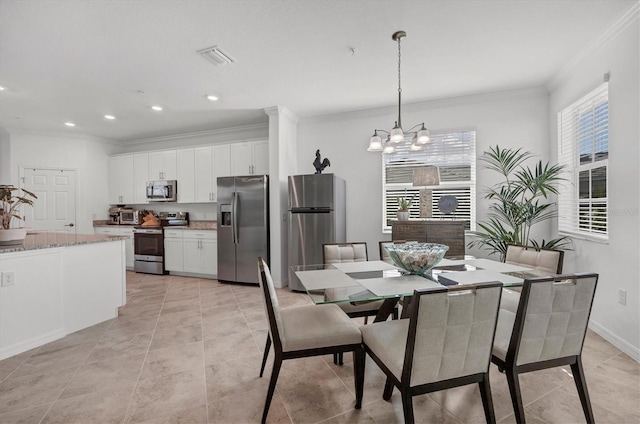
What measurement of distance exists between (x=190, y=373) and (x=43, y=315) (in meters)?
1.62

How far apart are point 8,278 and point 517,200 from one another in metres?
5.36

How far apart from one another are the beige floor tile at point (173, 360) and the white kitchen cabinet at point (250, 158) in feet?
9.83

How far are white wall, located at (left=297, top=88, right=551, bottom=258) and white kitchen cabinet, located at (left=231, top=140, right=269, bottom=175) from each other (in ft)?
1.89

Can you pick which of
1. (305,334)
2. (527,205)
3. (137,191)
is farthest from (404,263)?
(137,191)

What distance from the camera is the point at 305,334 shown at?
1749mm

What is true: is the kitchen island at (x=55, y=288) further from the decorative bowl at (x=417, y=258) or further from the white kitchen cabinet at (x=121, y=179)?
the white kitchen cabinet at (x=121, y=179)

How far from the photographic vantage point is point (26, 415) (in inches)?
68.9

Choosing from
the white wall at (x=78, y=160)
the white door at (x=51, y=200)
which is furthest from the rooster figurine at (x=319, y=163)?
the white door at (x=51, y=200)

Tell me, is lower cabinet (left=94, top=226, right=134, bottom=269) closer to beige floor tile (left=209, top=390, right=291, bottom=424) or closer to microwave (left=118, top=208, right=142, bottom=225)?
Result: microwave (left=118, top=208, right=142, bottom=225)

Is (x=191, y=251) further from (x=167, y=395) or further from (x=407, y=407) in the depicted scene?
(x=407, y=407)

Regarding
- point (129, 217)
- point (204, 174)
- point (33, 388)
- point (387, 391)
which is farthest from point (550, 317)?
point (129, 217)

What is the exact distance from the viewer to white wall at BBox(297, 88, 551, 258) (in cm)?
384

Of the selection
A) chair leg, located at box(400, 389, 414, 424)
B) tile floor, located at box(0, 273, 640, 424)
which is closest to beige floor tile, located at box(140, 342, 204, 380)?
tile floor, located at box(0, 273, 640, 424)

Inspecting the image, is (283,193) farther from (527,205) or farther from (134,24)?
(527,205)
